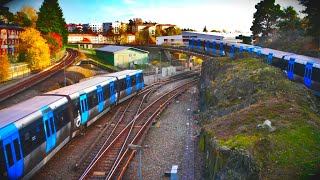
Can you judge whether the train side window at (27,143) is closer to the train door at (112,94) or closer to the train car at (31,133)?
the train car at (31,133)

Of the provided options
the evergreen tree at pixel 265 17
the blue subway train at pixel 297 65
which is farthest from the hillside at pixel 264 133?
the evergreen tree at pixel 265 17

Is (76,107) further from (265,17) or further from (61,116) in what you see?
(265,17)

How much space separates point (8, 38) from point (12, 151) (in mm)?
54799

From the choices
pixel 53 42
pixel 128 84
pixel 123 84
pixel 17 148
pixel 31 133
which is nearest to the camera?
pixel 17 148

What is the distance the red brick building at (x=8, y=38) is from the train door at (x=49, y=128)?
151ft

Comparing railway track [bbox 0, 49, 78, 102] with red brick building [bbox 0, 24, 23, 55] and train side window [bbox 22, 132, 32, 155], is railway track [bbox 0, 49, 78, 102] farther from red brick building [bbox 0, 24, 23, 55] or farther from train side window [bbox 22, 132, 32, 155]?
train side window [bbox 22, 132, 32, 155]

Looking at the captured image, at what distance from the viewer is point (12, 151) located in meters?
12.4

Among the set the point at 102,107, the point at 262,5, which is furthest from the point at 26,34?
the point at 262,5

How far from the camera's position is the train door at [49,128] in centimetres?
1546

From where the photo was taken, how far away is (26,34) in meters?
48.7

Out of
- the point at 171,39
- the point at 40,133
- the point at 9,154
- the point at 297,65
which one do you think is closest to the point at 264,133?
the point at 40,133

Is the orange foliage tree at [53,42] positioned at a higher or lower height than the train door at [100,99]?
higher

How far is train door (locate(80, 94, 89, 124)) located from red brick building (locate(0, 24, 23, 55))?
1642 inches

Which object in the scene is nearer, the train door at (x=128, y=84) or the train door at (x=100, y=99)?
the train door at (x=100, y=99)
